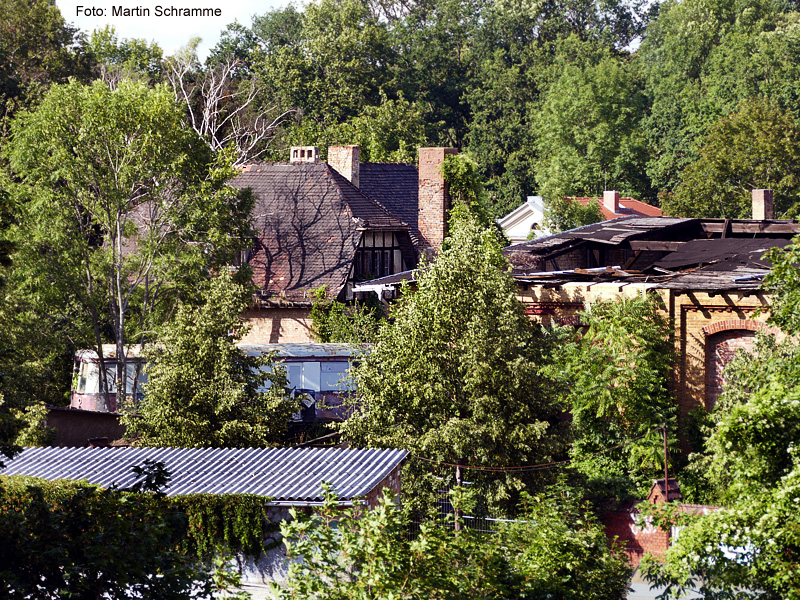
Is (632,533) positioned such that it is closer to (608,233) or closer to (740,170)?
(608,233)

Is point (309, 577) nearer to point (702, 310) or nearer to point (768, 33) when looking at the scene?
point (702, 310)

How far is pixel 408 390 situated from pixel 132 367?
16.0 m

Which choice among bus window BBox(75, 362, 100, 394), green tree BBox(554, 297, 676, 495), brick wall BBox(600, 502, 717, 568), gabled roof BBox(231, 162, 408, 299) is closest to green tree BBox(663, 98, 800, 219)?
gabled roof BBox(231, 162, 408, 299)

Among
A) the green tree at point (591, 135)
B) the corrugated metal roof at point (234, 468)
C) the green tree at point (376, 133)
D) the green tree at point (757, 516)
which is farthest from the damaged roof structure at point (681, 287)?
the green tree at point (591, 135)

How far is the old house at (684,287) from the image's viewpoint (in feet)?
85.6

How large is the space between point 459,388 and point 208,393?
19.4 feet

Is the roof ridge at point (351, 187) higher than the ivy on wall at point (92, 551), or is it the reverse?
the roof ridge at point (351, 187)

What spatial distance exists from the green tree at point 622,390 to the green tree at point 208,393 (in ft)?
22.7

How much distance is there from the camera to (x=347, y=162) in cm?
4281

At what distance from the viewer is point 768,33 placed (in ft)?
258

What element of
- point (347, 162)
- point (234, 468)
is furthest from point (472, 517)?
point (347, 162)

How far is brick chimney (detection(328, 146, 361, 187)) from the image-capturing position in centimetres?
4262

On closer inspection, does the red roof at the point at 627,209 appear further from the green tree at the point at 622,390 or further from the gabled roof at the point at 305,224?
the green tree at the point at 622,390

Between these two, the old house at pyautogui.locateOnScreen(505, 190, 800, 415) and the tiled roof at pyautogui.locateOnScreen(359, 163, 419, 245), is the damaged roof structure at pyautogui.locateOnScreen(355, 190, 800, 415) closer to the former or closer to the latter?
the old house at pyautogui.locateOnScreen(505, 190, 800, 415)
